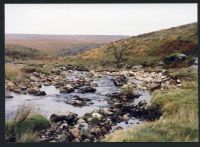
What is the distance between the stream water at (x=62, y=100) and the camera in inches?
260

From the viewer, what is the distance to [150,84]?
22.2 feet

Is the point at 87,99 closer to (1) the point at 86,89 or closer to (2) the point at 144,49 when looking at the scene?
(1) the point at 86,89

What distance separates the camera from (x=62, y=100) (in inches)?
264

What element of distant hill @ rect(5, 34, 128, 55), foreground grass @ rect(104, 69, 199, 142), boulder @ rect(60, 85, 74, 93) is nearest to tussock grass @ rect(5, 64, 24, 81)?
distant hill @ rect(5, 34, 128, 55)

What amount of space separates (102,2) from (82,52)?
0.74 m

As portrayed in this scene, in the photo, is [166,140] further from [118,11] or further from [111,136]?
[118,11]

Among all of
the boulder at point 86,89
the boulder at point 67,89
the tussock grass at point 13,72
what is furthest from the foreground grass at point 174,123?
the tussock grass at point 13,72

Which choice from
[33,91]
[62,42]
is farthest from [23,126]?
[62,42]

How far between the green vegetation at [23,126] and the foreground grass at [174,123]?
0.89 m

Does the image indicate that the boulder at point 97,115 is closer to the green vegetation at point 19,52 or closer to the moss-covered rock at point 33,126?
the moss-covered rock at point 33,126

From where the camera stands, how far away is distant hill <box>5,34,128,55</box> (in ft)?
22.1

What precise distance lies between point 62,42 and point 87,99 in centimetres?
83

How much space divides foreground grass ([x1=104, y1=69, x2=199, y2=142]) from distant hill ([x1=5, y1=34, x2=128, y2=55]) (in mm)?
1101

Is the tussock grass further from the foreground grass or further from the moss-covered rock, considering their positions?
the foreground grass
